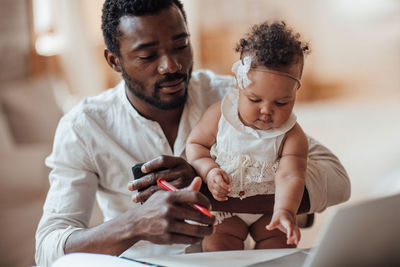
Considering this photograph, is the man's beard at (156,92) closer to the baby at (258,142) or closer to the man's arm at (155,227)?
the baby at (258,142)

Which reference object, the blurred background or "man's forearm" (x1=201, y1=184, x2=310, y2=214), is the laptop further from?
"man's forearm" (x1=201, y1=184, x2=310, y2=214)

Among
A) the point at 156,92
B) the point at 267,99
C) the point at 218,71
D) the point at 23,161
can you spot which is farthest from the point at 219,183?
the point at 218,71

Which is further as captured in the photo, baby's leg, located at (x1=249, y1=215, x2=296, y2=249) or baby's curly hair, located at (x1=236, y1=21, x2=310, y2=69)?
baby's leg, located at (x1=249, y1=215, x2=296, y2=249)

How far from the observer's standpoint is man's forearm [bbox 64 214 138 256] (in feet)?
3.91

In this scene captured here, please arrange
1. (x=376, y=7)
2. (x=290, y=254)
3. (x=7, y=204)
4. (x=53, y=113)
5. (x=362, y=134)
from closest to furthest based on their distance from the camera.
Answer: (x=290, y=254) → (x=7, y=204) → (x=53, y=113) → (x=362, y=134) → (x=376, y=7)

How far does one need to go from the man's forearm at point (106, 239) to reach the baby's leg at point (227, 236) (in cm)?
25

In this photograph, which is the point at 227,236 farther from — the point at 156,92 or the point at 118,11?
the point at 118,11

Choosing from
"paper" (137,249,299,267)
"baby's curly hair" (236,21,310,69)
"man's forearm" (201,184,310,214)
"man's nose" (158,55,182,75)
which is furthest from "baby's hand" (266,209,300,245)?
"man's nose" (158,55,182,75)

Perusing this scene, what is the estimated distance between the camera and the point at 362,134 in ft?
16.5

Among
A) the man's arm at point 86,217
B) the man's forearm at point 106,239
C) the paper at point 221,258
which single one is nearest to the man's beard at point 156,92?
the man's arm at point 86,217

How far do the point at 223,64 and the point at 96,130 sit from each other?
5.49 metres

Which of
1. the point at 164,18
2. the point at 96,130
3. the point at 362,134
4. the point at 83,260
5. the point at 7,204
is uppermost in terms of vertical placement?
the point at 164,18

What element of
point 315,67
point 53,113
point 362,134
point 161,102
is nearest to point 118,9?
point 161,102

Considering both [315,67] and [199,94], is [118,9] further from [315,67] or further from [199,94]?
[315,67]
